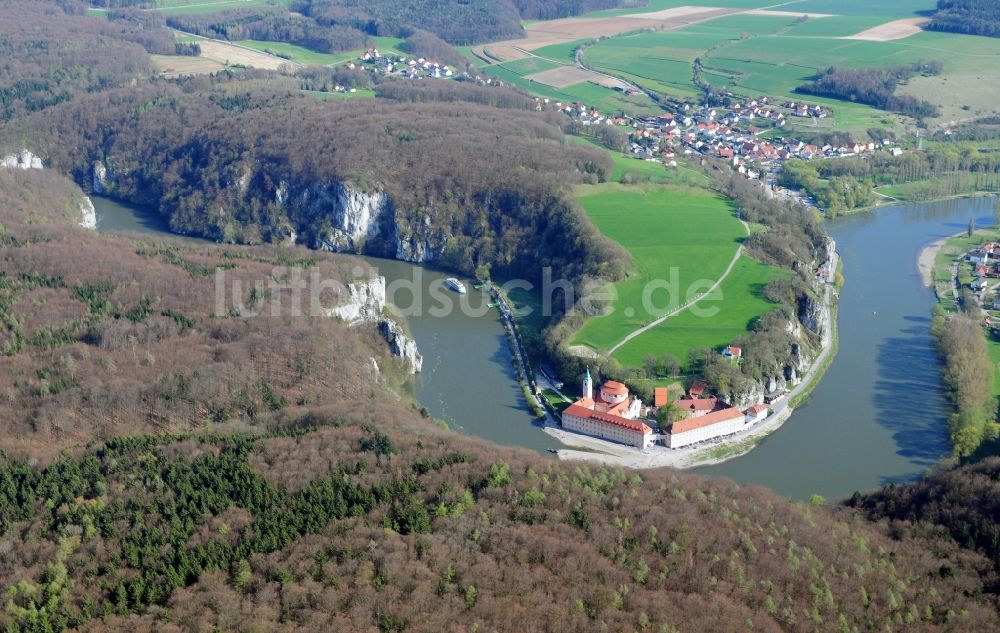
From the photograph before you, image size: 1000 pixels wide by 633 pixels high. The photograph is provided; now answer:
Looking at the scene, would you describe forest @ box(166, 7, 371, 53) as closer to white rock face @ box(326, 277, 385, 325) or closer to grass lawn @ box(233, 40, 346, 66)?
grass lawn @ box(233, 40, 346, 66)

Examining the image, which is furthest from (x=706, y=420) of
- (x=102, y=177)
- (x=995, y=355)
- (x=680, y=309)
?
(x=102, y=177)

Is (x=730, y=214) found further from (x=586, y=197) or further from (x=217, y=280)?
(x=217, y=280)

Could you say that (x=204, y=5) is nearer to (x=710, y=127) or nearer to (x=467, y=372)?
(x=710, y=127)

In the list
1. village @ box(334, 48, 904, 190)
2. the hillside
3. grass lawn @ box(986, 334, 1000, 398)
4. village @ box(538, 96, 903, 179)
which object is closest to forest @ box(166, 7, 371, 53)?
village @ box(334, 48, 904, 190)

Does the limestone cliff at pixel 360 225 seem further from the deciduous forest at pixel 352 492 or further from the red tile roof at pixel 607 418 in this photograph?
the red tile roof at pixel 607 418

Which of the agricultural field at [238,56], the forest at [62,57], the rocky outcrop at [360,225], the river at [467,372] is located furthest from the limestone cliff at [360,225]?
the agricultural field at [238,56]

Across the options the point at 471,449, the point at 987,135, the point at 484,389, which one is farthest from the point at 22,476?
the point at 987,135
